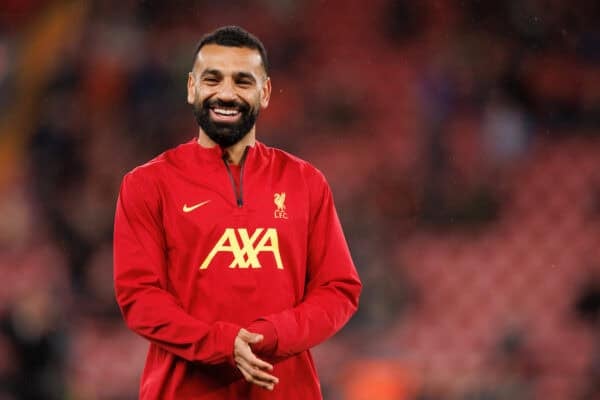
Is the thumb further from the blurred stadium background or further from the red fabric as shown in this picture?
the blurred stadium background

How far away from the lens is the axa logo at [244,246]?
220cm

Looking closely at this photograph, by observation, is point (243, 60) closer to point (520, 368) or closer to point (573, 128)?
point (520, 368)

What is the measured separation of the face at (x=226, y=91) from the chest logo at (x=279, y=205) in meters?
0.15

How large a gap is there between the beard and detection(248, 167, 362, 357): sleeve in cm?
20

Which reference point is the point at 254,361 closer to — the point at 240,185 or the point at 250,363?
the point at 250,363

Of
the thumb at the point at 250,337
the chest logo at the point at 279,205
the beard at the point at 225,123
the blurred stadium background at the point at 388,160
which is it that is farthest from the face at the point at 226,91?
the blurred stadium background at the point at 388,160

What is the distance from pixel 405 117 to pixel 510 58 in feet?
2.75

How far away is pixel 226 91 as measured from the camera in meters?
2.24

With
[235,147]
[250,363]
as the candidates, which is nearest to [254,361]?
[250,363]

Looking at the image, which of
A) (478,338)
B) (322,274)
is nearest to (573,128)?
(478,338)

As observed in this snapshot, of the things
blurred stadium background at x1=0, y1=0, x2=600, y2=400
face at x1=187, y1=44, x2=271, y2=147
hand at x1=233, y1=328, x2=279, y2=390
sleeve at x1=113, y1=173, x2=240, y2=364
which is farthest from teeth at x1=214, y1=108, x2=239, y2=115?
blurred stadium background at x1=0, y1=0, x2=600, y2=400

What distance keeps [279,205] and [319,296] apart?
0.21 meters

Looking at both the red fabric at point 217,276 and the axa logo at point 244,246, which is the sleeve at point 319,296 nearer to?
the red fabric at point 217,276

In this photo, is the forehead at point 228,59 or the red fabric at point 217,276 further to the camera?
the forehead at point 228,59
